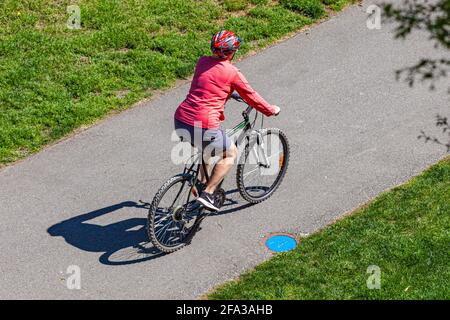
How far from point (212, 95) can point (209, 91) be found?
0.05 meters

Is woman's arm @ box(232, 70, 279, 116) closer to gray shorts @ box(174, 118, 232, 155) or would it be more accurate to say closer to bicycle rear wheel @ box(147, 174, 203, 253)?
gray shorts @ box(174, 118, 232, 155)

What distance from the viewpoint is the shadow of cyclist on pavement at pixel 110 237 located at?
888cm

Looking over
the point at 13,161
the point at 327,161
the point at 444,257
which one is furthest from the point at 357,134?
the point at 13,161

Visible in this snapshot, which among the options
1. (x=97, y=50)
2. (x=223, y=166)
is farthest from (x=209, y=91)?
(x=97, y=50)

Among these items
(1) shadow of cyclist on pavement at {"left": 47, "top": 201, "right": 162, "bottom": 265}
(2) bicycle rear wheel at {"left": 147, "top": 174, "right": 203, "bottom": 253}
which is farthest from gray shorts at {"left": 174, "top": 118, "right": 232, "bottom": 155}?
(1) shadow of cyclist on pavement at {"left": 47, "top": 201, "right": 162, "bottom": 265}

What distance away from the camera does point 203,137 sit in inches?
337

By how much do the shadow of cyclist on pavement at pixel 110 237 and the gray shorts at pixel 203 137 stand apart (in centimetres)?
120

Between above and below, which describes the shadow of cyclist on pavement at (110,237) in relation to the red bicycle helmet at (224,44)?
below

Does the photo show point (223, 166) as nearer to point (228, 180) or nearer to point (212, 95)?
point (212, 95)

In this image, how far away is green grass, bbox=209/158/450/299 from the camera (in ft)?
26.7

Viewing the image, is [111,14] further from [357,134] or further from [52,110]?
[357,134]

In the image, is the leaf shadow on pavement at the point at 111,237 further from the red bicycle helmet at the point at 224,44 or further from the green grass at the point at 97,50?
the red bicycle helmet at the point at 224,44

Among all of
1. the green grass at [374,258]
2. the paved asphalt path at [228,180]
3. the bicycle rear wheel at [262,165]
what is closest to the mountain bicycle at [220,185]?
the bicycle rear wheel at [262,165]

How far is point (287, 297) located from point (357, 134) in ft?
11.3
